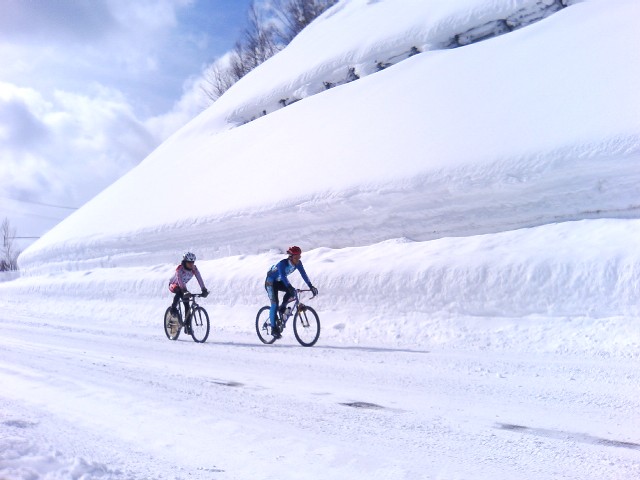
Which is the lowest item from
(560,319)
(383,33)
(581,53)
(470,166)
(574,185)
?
(560,319)

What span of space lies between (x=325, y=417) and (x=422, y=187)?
34.6 ft

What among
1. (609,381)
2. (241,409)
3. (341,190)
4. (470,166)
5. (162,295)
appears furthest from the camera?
(162,295)

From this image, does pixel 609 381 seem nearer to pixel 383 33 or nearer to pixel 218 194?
pixel 218 194

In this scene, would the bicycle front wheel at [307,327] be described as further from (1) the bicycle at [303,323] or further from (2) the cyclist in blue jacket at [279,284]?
(2) the cyclist in blue jacket at [279,284]

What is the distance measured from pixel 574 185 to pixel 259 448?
1042 centimetres

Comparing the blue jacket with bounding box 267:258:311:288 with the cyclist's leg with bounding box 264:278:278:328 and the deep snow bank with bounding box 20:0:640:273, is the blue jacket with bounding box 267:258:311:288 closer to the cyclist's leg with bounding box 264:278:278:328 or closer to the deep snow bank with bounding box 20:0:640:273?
the cyclist's leg with bounding box 264:278:278:328

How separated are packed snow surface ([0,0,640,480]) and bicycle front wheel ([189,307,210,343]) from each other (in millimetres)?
401

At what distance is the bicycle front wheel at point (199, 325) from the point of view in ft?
39.8

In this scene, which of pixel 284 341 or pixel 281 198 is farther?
pixel 281 198

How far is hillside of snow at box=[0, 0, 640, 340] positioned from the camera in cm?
1160

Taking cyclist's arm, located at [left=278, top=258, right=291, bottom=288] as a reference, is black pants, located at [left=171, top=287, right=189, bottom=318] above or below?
below

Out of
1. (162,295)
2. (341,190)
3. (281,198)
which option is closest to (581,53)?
(341,190)

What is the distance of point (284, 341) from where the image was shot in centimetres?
1132

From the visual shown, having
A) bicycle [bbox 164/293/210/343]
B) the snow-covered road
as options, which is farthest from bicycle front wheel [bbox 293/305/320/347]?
bicycle [bbox 164/293/210/343]
